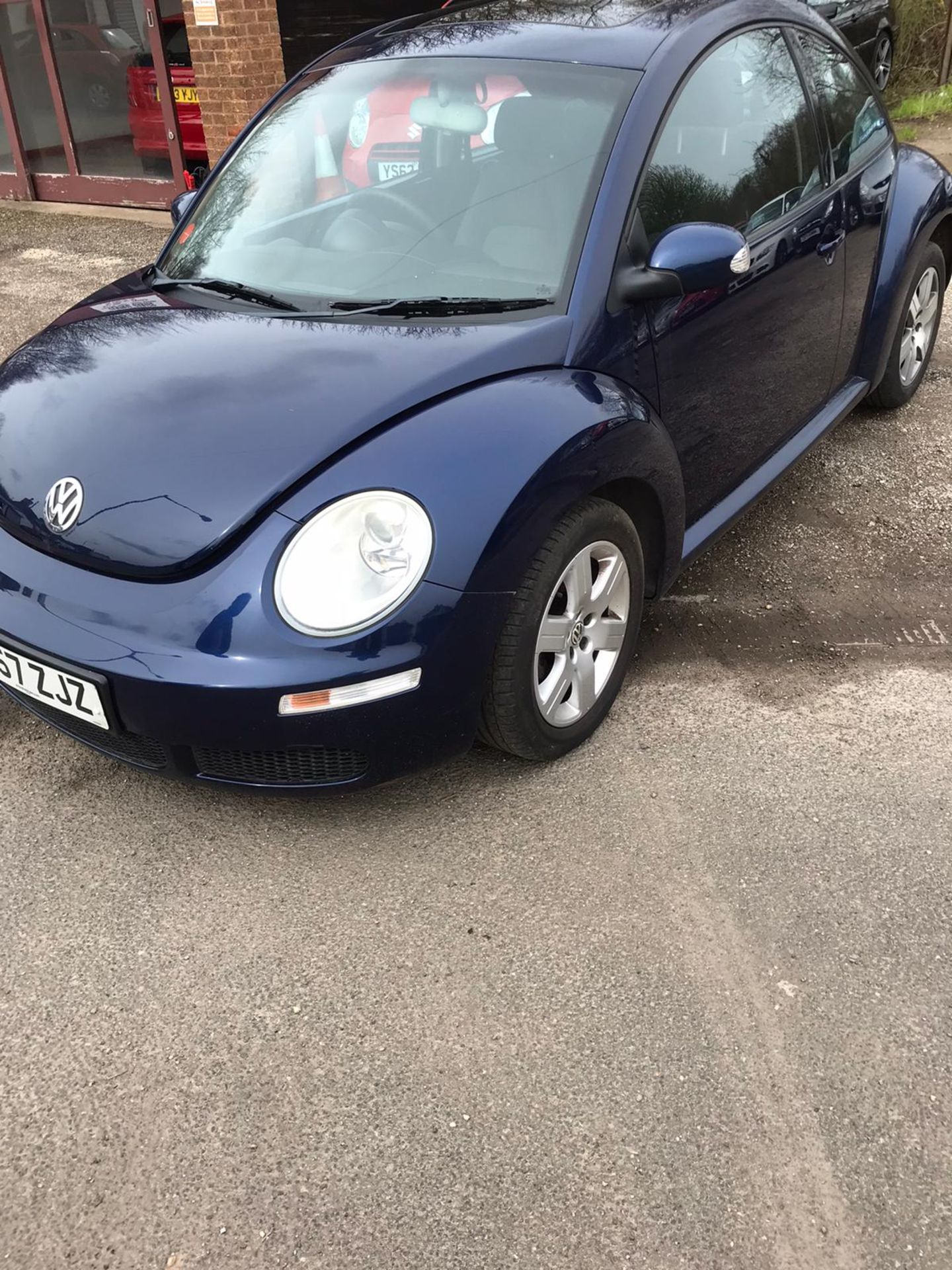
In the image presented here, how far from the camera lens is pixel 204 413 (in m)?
2.41

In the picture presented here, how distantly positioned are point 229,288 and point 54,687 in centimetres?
123

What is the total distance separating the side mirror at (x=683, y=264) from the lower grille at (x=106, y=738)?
59.7 inches

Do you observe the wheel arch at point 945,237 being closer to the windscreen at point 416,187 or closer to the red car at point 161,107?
the windscreen at point 416,187

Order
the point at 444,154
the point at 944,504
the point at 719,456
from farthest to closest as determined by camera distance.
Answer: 1. the point at 944,504
2. the point at 719,456
3. the point at 444,154

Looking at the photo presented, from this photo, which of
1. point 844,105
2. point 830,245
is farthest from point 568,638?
point 844,105

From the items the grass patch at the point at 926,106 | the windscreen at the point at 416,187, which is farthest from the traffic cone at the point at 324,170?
the grass patch at the point at 926,106

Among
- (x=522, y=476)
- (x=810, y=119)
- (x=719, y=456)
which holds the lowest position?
(x=719, y=456)

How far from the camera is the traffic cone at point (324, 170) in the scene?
3.15 metres

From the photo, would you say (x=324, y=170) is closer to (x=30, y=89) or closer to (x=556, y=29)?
(x=556, y=29)

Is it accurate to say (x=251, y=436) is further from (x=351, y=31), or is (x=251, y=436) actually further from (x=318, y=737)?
(x=351, y=31)

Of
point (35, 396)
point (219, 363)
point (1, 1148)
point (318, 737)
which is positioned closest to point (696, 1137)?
point (318, 737)

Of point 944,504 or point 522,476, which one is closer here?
point 522,476

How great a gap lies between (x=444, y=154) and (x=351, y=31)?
273 inches

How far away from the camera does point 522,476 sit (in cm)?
231
